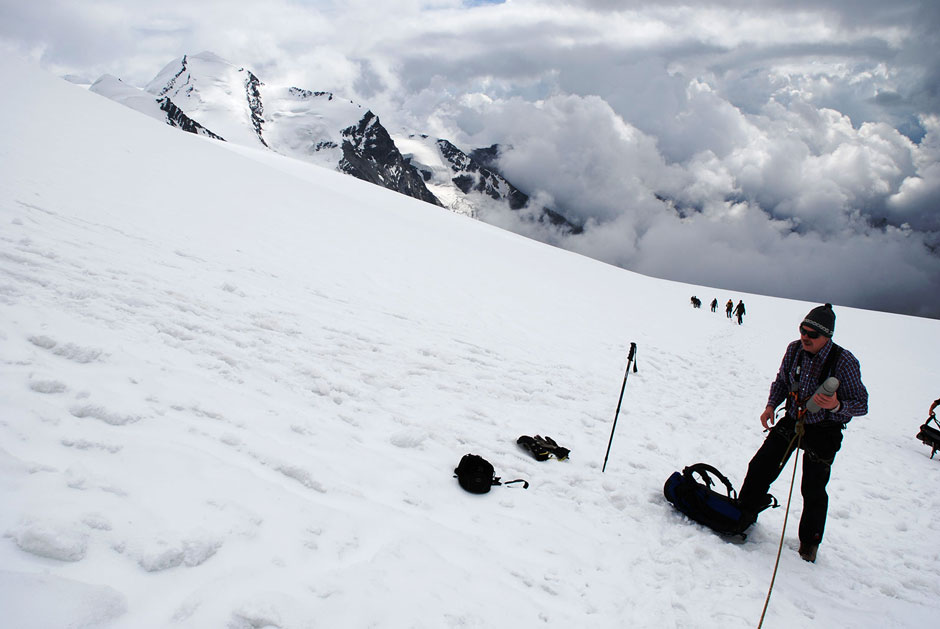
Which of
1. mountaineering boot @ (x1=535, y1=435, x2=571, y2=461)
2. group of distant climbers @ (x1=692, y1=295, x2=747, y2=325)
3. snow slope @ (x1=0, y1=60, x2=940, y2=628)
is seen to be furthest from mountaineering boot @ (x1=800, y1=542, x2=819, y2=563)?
group of distant climbers @ (x1=692, y1=295, x2=747, y2=325)

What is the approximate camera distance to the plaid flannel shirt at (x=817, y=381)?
4.70 metres

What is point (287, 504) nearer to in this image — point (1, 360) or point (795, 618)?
point (1, 360)

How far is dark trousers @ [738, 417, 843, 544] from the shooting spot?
487 centimetres

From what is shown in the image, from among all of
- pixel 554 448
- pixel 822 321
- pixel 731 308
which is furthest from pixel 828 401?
pixel 731 308

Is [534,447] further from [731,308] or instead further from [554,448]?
[731,308]

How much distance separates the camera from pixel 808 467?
16.4 feet

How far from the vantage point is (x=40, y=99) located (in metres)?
23.2

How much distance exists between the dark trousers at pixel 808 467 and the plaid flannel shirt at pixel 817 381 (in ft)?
0.54

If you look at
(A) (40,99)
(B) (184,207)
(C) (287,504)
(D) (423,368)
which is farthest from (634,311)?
(A) (40,99)

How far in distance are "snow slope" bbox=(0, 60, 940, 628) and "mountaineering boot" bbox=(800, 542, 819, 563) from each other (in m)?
0.19

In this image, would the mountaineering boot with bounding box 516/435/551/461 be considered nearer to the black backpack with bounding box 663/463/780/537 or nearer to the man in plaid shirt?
the black backpack with bounding box 663/463/780/537

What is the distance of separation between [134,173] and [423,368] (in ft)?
51.7

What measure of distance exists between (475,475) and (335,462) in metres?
1.53

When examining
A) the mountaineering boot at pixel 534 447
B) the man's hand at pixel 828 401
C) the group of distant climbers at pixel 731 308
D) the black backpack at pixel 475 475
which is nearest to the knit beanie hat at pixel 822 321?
the man's hand at pixel 828 401
